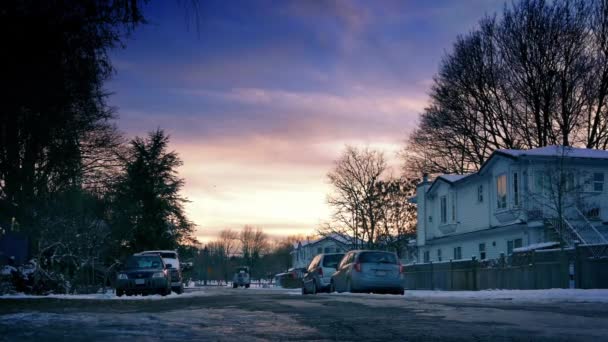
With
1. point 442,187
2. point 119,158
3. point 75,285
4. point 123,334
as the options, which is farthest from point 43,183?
point 442,187

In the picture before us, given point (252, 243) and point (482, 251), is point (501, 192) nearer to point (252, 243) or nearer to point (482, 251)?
point (482, 251)

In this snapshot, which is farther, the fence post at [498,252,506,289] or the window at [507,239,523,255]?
the window at [507,239,523,255]

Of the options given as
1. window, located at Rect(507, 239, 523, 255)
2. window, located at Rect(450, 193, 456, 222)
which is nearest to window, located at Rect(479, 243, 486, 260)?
window, located at Rect(507, 239, 523, 255)

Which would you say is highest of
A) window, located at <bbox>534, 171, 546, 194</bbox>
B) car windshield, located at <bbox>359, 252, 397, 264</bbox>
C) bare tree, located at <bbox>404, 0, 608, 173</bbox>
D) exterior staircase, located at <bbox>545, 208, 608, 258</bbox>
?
bare tree, located at <bbox>404, 0, 608, 173</bbox>

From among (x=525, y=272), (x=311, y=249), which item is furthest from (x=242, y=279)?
(x=525, y=272)

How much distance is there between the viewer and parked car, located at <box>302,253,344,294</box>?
92.6 ft

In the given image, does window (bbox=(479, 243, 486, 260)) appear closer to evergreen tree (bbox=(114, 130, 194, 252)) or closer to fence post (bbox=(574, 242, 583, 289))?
fence post (bbox=(574, 242, 583, 289))

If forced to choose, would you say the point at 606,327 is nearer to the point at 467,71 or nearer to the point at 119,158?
the point at 119,158

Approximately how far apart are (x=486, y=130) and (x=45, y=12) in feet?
141

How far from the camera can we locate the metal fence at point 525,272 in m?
24.1

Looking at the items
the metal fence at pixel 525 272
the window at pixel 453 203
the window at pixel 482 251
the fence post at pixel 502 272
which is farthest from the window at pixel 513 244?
the fence post at pixel 502 272

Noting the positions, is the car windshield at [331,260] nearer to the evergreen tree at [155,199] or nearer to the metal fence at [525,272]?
the metal fence at [525,272]

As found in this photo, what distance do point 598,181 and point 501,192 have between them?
5141mm

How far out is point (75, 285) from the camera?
3048 cm
